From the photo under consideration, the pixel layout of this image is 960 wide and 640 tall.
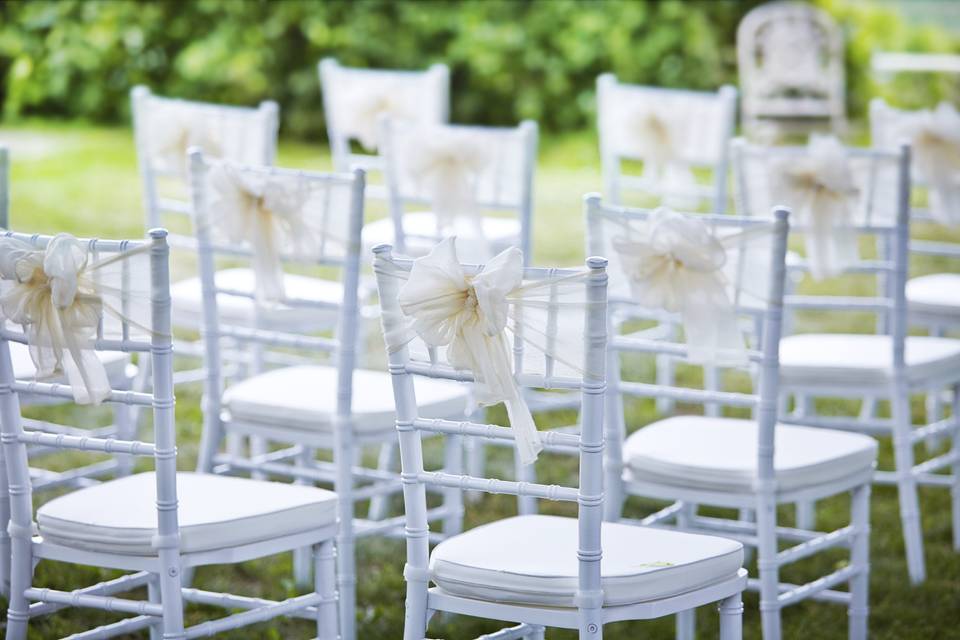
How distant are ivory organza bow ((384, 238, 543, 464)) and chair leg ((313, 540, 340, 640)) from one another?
60 cm

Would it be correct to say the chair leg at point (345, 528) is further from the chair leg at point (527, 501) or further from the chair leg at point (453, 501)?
the chair leg at point (527, 501)

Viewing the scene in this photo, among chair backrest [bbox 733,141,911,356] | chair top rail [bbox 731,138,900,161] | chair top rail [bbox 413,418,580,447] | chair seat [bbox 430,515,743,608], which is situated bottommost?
chair seat [bbox 430,515,743,608]

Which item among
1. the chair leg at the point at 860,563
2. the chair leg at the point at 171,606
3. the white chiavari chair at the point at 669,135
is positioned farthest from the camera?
the white chiavari chair at the point at 669,135

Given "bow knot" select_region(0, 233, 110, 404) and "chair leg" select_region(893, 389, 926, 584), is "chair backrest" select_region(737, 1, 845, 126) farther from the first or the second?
"bow knot" select_region(0, 233, 110, 404)

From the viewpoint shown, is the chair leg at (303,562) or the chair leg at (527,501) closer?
the chair leg at (303,562)

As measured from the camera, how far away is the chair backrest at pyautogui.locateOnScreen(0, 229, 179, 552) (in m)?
2.28

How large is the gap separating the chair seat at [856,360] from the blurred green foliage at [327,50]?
6.09 meters

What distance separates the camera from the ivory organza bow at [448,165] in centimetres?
384

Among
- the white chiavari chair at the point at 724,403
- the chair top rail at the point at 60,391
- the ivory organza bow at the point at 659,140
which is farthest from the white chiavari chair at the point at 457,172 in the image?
the chair top rail at the point at 60,391

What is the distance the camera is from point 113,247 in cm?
228

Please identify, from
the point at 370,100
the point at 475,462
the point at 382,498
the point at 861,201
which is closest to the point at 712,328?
the point at 861,201

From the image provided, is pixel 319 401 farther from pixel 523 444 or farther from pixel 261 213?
pixel 523 444

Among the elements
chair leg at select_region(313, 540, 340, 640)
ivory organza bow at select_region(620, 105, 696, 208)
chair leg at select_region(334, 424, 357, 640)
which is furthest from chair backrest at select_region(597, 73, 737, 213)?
chair leg at select_region(313, 540, 340, 640)

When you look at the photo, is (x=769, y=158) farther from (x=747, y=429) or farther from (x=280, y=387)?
(x=280, y=387)
